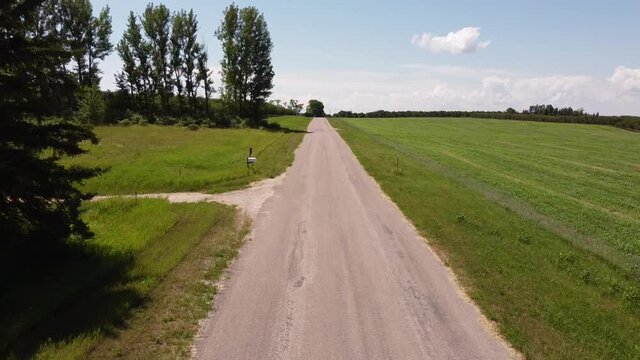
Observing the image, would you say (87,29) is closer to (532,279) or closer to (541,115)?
(532,279)

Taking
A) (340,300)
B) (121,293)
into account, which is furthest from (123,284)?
(340,300)

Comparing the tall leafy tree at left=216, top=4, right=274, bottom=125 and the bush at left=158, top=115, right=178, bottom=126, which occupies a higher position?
the tall leafy tree at left=216, top=4, right=274, bottom=125

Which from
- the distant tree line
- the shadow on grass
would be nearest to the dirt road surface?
the shadow on grass

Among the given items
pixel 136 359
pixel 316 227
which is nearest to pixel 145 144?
pixel 316 227

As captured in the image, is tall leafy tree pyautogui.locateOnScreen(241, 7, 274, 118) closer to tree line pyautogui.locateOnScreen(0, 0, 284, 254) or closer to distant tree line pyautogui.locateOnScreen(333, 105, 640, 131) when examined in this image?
tree line pyautogui.locateOnScreen(0, 0, 284, 254)

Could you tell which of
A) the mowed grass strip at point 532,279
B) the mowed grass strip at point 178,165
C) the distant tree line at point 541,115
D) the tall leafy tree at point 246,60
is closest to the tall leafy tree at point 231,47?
the tall leafy tree at point 246,60

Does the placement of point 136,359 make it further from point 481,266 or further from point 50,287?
point 481,266
